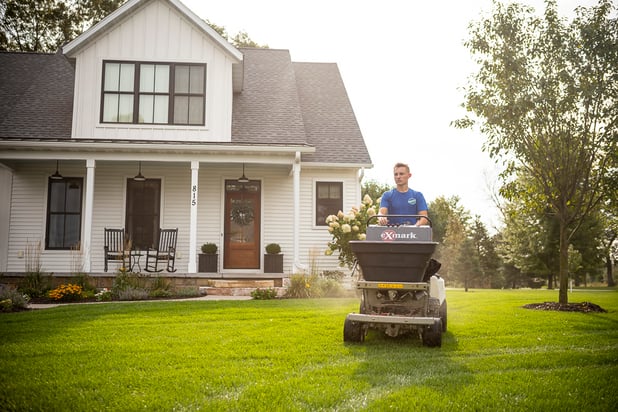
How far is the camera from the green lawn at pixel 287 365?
12.1 ft

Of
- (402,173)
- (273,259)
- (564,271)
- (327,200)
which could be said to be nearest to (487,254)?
(327,200)

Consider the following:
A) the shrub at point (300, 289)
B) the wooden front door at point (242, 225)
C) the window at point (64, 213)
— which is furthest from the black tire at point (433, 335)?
the window at point (64, 213)

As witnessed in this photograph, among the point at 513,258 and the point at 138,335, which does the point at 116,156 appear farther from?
the point at 513,258

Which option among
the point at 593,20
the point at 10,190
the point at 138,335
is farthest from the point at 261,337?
the point at 10,190

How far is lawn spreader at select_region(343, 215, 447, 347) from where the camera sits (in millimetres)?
5199

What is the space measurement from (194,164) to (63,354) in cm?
804

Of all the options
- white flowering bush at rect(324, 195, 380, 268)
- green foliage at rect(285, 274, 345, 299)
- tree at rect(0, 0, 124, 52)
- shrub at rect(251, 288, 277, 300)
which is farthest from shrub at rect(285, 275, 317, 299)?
tree at rect(0, 0, 124, 52)

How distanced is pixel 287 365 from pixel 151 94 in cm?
1072

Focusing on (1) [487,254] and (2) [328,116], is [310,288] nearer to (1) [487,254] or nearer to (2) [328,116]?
(2) [328,116]

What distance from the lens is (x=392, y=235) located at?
5383mm

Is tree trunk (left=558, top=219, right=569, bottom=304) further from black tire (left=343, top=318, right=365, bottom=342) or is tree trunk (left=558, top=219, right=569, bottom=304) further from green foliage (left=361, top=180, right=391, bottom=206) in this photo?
green foliage (left=361, top=180, right=391, bottom=206)

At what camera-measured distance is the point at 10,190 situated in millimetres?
13859

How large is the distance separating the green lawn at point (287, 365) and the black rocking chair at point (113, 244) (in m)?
5.14

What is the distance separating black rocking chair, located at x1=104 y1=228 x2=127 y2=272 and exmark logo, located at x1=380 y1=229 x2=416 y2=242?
885cm
